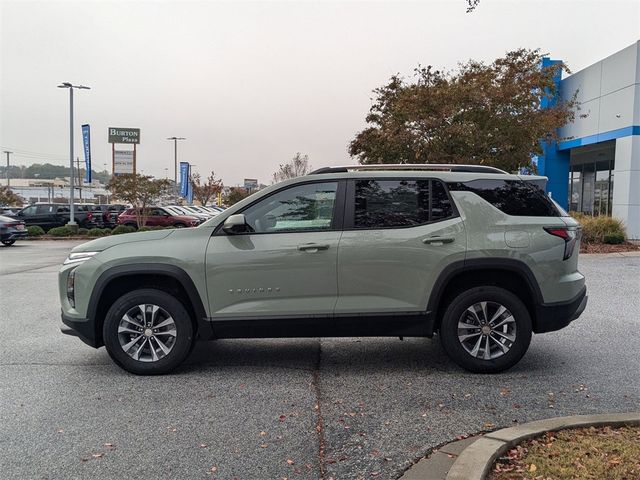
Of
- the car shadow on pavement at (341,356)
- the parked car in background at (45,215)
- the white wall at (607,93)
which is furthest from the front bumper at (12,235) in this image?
the white wall at (607,93)

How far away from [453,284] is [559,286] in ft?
3.11

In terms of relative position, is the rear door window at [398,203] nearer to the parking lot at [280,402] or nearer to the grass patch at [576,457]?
the parking lot at [280,402]

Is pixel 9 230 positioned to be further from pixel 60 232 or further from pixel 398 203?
pixel 398 203

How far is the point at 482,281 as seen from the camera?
5.38 meters

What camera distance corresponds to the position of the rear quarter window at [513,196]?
534 centimetres

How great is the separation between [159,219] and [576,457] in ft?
93.6

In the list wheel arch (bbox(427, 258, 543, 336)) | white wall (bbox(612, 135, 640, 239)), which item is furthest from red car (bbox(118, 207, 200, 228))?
wheel arch (bbox(427, 258, 543, 336))

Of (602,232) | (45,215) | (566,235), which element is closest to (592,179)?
(602,232)

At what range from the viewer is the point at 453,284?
17.6 ft

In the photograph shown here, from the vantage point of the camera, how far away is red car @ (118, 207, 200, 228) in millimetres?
28891

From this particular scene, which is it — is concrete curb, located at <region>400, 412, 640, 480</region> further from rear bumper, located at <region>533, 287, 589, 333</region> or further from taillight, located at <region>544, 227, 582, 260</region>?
taillight, located at <region>544, 227, 582, 260</region>

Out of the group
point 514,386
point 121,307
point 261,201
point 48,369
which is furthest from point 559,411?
point 48,369

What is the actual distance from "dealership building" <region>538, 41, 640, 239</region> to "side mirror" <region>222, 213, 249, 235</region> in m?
18.6

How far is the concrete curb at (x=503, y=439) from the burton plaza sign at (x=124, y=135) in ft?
203
